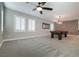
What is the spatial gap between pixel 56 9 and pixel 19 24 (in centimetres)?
162

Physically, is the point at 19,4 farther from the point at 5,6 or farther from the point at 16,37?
the point at 16,37

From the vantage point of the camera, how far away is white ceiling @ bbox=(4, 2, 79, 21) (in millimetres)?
3098

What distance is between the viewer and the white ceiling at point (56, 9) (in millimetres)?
3098

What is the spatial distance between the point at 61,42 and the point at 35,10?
205 centimetres

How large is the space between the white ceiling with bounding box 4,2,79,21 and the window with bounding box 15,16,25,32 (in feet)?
1.08

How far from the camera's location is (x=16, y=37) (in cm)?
304

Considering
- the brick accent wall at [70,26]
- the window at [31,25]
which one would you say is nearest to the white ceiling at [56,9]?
the brick accent wall at [70,26]

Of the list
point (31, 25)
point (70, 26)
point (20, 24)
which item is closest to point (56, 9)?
point (70, 26)

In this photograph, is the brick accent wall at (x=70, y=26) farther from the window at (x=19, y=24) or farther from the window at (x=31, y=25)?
the window at (x=19, y=24)

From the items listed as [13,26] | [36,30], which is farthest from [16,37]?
[36,30]

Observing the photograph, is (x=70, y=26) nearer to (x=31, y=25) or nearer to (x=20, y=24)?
(x=31, y=25)

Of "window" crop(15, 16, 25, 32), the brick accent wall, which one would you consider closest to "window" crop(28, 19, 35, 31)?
"window" crop(15, 16, 25, 32)

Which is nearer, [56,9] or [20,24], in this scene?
[20,24]

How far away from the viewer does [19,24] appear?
2.98 m
